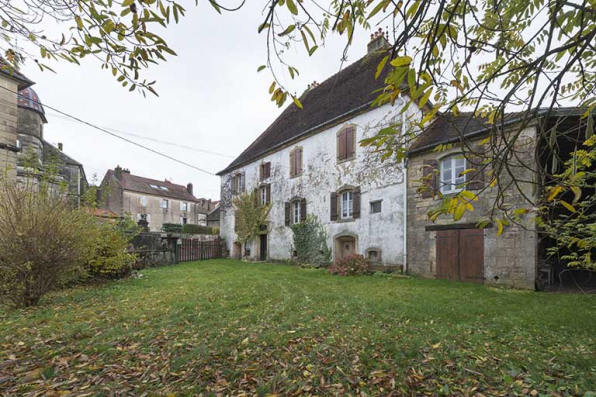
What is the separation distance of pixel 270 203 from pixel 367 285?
924 cm

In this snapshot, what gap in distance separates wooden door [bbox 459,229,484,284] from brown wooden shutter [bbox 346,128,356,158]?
526cm

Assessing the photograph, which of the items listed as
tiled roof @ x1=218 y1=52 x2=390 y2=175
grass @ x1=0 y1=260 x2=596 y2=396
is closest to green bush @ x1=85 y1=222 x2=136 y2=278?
grass @ x1=0 y1=260 x2=596 y2=396

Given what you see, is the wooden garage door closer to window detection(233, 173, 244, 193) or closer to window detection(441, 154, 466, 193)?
window detection(441, 154, 466, 193)

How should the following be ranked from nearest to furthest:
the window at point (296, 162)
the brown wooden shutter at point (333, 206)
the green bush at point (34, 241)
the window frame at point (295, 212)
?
the green bush at point (34, 241) → the brown wooden shutter at point (333, 206) → the window frame at point (295, 212) → the window at point (296, 162)

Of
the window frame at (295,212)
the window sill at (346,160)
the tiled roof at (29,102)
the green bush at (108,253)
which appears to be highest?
the tiled roof at (29,102)

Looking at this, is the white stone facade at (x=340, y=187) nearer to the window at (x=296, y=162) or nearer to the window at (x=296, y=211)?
the window at (x=296, y=162)

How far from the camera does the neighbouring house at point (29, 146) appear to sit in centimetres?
582

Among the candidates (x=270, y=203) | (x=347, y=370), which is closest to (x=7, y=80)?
(x=270, y=203)

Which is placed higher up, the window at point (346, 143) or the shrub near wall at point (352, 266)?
the window at point (346, 143)

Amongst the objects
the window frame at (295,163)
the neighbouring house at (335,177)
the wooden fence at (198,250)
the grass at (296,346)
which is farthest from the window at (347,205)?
the wooden fence at (198,250)

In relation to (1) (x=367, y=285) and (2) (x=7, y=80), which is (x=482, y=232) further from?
(2) (x=7, y=80)

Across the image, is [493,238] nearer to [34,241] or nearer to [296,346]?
[296,346]

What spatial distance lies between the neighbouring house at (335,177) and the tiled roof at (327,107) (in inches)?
2.4

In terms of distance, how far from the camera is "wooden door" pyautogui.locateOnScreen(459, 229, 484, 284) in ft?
27.9
